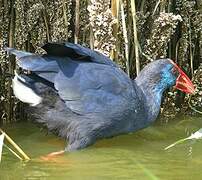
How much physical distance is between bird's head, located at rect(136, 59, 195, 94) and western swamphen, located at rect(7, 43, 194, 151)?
0.98 feet

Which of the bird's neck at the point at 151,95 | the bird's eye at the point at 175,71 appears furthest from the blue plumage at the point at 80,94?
the bird's eye at the point at 175,71

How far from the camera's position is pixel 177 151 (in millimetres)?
4164

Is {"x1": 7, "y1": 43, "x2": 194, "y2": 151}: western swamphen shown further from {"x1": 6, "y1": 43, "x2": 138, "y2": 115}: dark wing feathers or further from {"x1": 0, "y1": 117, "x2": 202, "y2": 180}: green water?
{"x1": 0, "y1": 117, "x2": 202, "y2": 180}: green water

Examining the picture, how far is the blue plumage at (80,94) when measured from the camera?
13.6 feet

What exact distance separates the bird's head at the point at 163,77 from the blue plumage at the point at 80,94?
1.02ft

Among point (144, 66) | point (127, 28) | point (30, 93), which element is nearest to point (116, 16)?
point (127, 28)

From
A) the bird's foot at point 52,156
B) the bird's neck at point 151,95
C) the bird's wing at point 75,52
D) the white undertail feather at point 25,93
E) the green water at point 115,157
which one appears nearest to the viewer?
the green water at point 115,157

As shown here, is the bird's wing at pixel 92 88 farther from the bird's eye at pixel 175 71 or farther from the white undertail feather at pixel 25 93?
the bird's eye at pixel 175 71

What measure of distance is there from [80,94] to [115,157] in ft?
1.70

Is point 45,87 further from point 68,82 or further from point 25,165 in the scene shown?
point 25,165

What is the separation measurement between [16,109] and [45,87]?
704 millimetres

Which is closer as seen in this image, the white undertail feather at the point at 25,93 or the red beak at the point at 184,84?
the white undertail feather at the point at 25,93

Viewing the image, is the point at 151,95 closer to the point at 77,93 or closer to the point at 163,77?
the point at 163,77

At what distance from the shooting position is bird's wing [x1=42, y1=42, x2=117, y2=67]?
4.08 metres
